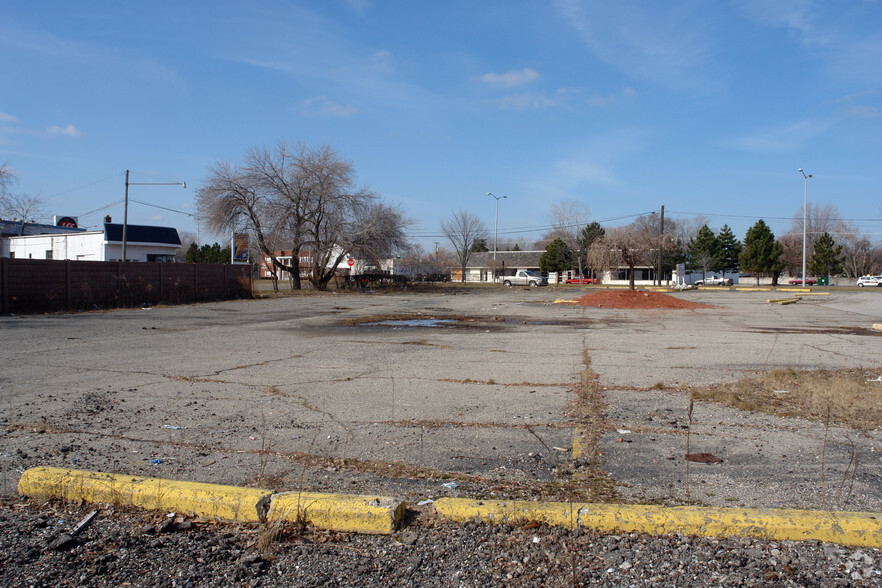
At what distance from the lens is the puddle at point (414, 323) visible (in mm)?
17688

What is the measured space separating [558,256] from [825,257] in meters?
35.2

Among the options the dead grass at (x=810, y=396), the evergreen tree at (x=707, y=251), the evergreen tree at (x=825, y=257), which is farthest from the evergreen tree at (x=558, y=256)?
the dead grass at (x=810, y=396)

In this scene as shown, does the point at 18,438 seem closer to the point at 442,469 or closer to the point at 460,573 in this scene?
the point at 442,469

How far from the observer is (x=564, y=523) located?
355 cm

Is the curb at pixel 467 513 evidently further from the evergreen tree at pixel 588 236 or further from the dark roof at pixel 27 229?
the evergreen tree at pixel 588 236

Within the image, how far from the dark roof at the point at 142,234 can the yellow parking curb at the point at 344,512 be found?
52.2 m

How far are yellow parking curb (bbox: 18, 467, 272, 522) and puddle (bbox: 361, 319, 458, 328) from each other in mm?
13341

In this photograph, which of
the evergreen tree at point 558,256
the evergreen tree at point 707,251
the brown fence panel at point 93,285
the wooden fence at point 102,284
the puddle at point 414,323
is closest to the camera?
the puddle at point 414,323

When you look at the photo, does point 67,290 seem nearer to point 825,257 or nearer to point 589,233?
point 589,233

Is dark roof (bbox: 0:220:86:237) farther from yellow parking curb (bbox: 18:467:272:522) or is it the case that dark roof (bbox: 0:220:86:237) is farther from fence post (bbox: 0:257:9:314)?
yellow parking curb (bbox: 18:467:272:522)

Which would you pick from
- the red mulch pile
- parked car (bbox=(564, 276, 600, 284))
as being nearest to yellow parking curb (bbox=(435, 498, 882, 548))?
the red mulch pile

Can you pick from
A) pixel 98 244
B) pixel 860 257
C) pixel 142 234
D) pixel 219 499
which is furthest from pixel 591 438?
pixel 860 257

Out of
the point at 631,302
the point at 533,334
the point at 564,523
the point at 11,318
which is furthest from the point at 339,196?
the point at 564,523

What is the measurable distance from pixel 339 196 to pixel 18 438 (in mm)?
37902
